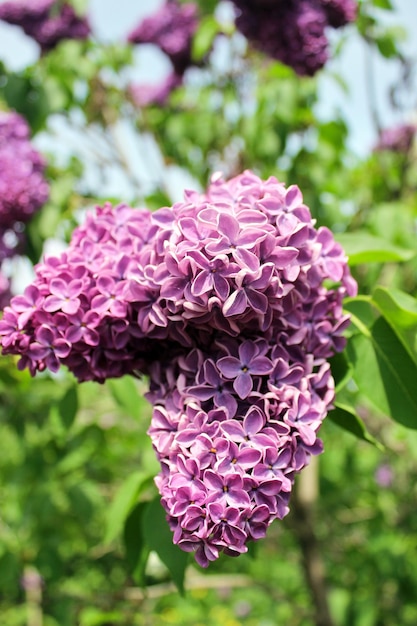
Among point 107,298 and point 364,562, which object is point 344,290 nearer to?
point 107,298

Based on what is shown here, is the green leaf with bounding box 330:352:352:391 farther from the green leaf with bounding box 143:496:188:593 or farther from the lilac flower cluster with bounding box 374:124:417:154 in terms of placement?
the lilac flower cluster with bounding box 374:124:417:154

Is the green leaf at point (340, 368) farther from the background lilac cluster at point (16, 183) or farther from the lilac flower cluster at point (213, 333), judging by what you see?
the background lilac cluster at point (16, 183)

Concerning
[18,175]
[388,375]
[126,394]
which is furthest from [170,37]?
[388,375]

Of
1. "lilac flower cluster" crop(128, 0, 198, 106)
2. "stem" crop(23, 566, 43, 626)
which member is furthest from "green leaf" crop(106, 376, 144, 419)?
"lilac flower cluster" crop(128, 0, 198, 106)

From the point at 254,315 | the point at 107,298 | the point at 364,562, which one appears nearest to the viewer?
the point at 254,315

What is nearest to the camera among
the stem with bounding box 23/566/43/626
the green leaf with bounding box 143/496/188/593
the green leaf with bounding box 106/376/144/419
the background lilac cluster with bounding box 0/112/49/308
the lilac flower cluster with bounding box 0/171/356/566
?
the lilac flower cluster with bounding box 0/171/356/566

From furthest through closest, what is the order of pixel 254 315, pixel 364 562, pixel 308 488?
pixel 364 562 < pixel 308 488 < pixel 254 315

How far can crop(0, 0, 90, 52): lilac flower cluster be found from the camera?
359cm

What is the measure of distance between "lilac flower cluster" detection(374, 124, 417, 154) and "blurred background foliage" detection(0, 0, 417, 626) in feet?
0.37

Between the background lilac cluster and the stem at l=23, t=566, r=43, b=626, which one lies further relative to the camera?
the stem at l=23, t=566, r=43, b=626

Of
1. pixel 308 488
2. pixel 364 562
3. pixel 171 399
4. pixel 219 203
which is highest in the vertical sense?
pixel 219 203

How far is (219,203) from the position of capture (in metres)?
1.14

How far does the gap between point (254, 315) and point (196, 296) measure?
110 mm

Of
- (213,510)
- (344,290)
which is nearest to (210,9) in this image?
(344,290)
